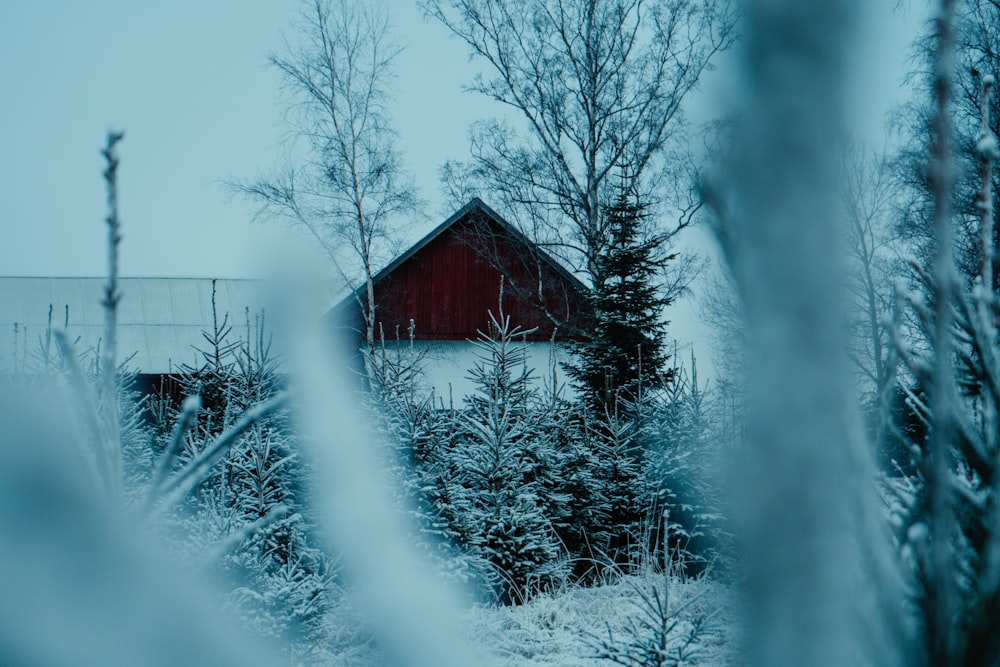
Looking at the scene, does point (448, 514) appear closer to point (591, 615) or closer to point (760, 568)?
point (591, 615)

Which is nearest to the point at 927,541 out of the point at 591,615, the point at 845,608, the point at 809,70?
the point at 845,608

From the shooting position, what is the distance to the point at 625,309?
10.2 metres

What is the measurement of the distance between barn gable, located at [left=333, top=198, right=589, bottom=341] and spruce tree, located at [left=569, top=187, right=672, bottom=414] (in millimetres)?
2490

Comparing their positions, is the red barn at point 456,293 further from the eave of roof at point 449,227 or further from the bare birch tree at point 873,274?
the bare birch tree at point 873,274

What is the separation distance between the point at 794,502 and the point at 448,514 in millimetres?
4396

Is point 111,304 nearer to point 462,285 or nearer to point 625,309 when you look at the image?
point 625,309

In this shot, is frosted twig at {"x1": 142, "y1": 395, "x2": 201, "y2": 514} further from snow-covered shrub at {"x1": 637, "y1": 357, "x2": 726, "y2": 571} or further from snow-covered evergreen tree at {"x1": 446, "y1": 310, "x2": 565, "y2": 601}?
snow-covered shrub at {"x1": 637, "y1": 357, "x2": 726, "y2": 571}

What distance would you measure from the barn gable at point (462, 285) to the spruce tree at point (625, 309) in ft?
8.17

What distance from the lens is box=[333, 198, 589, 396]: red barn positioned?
1330 centimetres

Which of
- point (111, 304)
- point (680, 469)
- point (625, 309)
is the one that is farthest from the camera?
point (625, 309)

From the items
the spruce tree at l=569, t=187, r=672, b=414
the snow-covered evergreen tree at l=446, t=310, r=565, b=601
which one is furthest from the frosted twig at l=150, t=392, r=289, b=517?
the spruce tree at l=569, t=187, r=672, b=414

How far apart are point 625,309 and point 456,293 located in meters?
5.30

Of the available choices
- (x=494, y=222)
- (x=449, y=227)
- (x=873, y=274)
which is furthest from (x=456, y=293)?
(x=873, y=274)

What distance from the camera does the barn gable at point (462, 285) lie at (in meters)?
13.1
